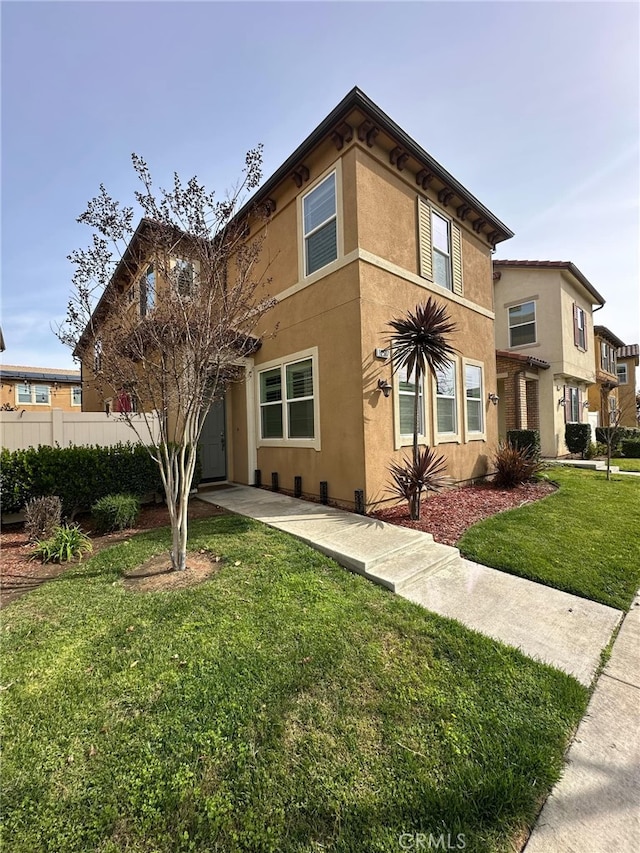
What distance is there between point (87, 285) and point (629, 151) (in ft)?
31.7

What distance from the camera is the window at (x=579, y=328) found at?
15.5m

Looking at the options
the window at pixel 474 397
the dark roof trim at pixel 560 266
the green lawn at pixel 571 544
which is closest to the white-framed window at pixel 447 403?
the window at pixel 474 397

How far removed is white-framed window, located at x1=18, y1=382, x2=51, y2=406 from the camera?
84.5 ft

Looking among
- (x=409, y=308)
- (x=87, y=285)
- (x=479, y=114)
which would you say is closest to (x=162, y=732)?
(x=87, y=285)

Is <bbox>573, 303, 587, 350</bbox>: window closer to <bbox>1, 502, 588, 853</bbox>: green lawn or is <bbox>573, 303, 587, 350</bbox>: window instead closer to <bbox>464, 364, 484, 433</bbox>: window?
<bbox>464, 364, 484, 433</bbox>: window

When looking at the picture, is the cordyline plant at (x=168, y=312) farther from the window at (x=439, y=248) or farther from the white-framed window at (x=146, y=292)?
the window at (x=439, y=248)

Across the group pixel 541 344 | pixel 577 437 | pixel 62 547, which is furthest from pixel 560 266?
pixel 62 547

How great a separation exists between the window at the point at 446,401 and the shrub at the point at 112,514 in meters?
6.25

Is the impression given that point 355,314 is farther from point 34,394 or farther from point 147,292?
point 34,394

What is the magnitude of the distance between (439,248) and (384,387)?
13.9ft

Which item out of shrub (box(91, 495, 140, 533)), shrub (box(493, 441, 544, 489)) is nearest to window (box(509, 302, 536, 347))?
shrub (box(493, 441, 544, 489))

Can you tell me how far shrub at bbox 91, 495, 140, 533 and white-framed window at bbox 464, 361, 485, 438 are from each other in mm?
7407

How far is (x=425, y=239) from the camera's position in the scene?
7812 millimetres

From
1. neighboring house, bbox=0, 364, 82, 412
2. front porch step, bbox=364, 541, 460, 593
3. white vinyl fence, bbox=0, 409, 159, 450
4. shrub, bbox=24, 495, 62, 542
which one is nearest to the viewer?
front porch step, bbox=364, 541, 460, 593
